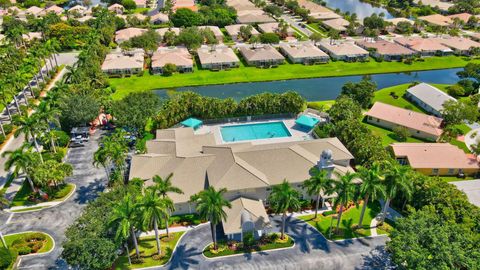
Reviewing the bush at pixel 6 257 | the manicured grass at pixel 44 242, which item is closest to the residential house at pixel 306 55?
the manicured grass at pixel 44 242

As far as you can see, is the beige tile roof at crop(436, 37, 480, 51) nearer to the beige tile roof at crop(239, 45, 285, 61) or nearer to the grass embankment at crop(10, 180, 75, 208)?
the beige tile roof at crop(239, 45, 285, 61)

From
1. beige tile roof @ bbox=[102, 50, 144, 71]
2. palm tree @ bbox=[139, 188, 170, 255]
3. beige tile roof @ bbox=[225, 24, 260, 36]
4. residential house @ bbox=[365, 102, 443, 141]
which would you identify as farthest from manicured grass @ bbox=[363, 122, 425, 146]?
beige tile roof @ bbox=[225, 24, 260, 36]

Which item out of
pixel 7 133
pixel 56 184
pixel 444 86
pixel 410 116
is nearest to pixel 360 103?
pixel 410 116

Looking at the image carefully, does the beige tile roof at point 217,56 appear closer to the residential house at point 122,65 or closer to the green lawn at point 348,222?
the residential house at point 122,65

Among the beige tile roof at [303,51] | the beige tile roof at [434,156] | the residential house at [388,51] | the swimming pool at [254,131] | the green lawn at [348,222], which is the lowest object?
the green lawn at [348,222]

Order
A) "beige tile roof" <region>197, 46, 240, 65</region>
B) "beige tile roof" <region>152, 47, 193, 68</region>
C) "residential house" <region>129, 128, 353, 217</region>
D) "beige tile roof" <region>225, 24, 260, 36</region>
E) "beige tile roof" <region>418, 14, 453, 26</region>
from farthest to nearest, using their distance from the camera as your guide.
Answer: "beige tile roof" <region>418, 14, 453, 26</region>, "beige tile roof" <region>225, 24, 260, 36</region>, "beige tile roof" <region>197, 46, 240, 65</region>, "beige tile roof" <region>152, 47, 193, 68</region>, "residential house" <region>129, 128, 353, 217</region>

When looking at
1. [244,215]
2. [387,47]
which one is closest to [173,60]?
[244,215]

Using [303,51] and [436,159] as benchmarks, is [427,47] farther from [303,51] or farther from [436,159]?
[436,159]
